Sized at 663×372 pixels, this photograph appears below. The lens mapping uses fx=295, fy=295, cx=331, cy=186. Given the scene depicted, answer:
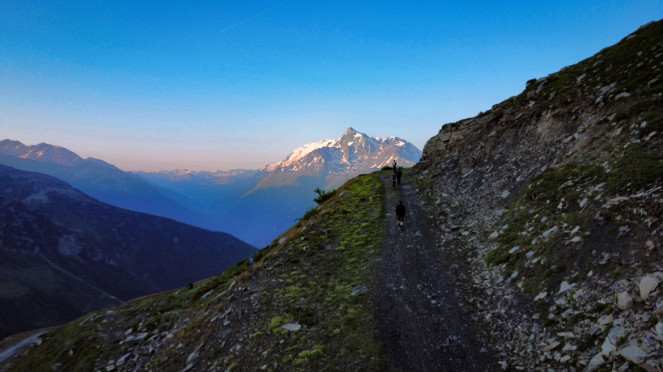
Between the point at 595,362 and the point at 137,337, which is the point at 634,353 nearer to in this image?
the point at 595,362

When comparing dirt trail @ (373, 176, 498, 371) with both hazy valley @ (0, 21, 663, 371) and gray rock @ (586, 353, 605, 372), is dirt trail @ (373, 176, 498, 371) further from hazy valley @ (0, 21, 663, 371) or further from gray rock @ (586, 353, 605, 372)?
gray rock @ (586, 353, 605, 372)

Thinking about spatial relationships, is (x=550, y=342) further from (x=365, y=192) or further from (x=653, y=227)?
(x=365, y=192)

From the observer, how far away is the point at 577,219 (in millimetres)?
13359

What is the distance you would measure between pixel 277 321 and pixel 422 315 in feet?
22.2

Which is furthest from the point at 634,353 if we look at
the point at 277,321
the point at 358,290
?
the point at 277,321

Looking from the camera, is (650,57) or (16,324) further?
(16,324)

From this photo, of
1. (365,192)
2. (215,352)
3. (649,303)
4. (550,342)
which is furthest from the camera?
(365,192)

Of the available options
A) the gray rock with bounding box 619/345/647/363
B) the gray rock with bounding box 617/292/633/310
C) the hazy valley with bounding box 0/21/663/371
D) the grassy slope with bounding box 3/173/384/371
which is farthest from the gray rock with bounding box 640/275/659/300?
the grassy slope with bounding box 3/173/384/371

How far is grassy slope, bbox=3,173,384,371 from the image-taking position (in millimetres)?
12070

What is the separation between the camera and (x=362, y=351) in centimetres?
1112

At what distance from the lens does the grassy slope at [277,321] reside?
12.1 meters

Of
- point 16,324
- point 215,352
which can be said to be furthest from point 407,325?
point 16,324

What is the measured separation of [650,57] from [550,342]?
2520cm

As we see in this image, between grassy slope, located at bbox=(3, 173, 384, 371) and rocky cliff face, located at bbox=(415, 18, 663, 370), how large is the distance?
5.64 metres
